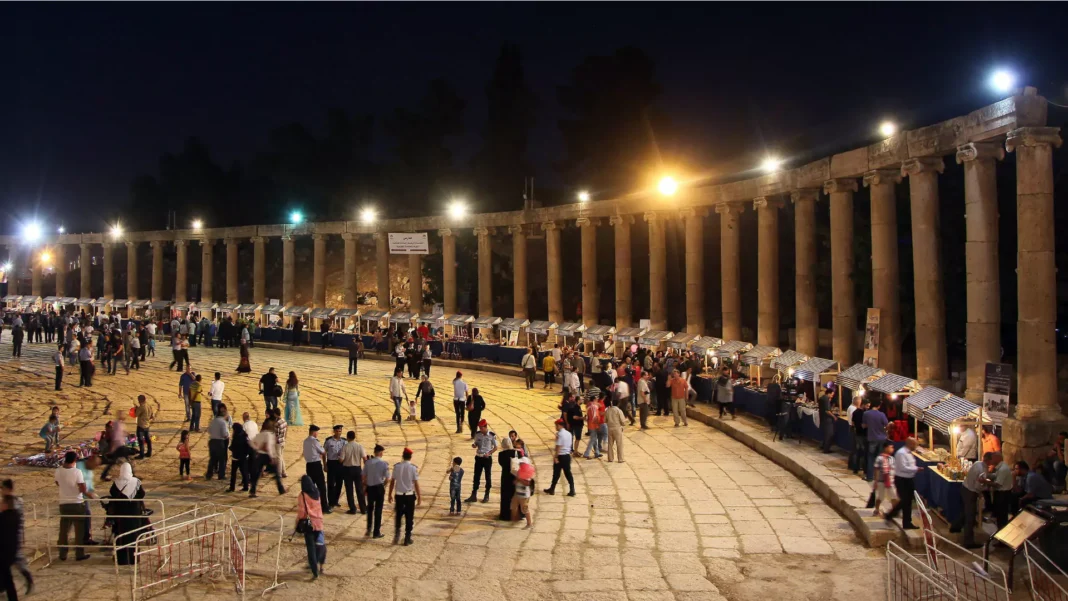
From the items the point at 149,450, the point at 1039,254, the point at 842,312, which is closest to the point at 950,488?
the point at 1039,254

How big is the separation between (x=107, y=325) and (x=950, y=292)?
109ft

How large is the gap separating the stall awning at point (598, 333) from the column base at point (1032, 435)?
15.4 metres

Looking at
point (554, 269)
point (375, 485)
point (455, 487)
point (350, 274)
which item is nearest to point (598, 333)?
point (554, 269)

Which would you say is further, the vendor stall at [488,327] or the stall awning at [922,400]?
the vendor stall at [488,327]

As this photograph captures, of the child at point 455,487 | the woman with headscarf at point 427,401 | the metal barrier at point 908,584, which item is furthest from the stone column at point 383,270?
the metal barrier at point 908,584

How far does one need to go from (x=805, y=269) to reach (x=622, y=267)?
930cm

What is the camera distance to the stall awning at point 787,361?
63.4 ft

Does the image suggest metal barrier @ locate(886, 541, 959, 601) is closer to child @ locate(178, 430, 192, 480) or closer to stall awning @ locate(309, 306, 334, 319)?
child @ locate(178, 430, 192, 480)

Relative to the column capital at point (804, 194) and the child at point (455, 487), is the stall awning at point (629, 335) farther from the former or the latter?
the child at point (455, 487)

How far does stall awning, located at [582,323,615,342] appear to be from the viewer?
2878cm

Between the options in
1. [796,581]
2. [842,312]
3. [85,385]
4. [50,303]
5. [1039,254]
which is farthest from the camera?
[50,303]

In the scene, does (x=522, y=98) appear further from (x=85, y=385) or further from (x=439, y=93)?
(x=85, y=385)

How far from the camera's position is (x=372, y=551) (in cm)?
1059

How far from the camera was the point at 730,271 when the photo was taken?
27.0 metres
